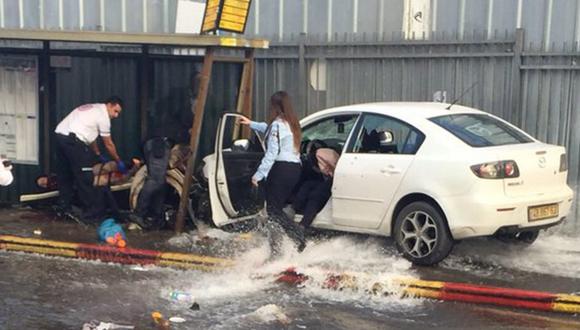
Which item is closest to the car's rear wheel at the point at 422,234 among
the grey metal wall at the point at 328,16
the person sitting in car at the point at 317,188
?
the person sitting in car at the point at 317,188

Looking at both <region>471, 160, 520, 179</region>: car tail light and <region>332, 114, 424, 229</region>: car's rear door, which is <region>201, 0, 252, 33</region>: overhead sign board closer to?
<region>332, 114, 424, 229</region>: car's rear door

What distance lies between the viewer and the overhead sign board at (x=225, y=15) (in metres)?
8.88

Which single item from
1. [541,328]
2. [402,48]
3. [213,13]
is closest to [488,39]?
[402,48]

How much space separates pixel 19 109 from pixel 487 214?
702 centimetres

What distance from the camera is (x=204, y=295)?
696cm

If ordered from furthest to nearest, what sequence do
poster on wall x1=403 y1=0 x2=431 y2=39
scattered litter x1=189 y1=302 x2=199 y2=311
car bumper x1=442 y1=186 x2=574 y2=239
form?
poster on wall x1=403 y1=0 x2=431 y2=39 → car bumper x1=442 y1=186 x2=574 y2=239 → scattered litter x1=189 y1=302 x2=199 y2=311

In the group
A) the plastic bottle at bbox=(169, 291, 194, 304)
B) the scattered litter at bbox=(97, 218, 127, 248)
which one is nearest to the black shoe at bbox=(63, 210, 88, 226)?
the scattered litter at bbox=(97, 218, 127, 248)

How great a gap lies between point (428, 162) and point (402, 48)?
3.00 metres

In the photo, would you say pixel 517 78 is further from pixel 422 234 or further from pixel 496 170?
pixel 422 234

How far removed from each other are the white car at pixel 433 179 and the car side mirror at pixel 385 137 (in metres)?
0.01

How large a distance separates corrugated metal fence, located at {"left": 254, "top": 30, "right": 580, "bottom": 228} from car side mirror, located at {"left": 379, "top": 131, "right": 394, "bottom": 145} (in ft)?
6.79

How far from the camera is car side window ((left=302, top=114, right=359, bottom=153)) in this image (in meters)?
8.58

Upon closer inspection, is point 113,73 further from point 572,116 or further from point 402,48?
point 572,116

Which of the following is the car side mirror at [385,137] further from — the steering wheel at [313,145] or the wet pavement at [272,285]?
the wet pavement at [272,285]
